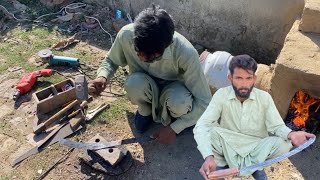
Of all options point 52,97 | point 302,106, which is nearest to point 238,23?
point 302,106

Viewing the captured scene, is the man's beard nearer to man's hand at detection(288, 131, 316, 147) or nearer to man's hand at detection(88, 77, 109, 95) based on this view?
man's hand at detection(288, 131, 316, 147)

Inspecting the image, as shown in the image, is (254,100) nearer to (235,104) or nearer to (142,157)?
(235,104)

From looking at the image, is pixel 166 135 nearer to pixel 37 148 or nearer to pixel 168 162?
pixel 168 162

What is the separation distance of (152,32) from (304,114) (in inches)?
82.5

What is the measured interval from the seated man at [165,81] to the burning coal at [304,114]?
3.74 ft

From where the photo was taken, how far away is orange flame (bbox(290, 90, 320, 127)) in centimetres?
427

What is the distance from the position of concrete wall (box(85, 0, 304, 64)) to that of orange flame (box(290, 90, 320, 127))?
3.42ft

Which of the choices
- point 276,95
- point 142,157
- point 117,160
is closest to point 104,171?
point 117,160

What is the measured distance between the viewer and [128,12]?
20.5ft

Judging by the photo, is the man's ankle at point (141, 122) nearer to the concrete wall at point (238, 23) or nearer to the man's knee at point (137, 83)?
the man's knee at point (137, 83)

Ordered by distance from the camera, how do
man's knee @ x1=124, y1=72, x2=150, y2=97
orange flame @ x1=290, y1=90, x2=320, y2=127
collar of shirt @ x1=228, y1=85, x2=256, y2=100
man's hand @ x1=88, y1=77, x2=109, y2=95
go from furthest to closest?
1. orange flame @ x1=290, y1=90, x2=320, y2=127
2. man's knee @ x1=124, y1=72, x2=150, y2=97
3. man's hand @ x1=88, y1=77, x2=109, y2=95
4. collar of shirt @ x1=228, y1=85, x2=256, y2=100

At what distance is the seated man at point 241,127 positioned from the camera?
9.60 feet

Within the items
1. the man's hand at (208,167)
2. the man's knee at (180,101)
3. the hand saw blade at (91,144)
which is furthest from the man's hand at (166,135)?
the man's hand at (208,167)

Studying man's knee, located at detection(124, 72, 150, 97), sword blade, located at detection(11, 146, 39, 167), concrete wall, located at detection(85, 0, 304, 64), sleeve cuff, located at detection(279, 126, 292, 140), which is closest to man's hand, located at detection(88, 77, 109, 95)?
man's knee, located at detection(124, 72, 150, 97)
